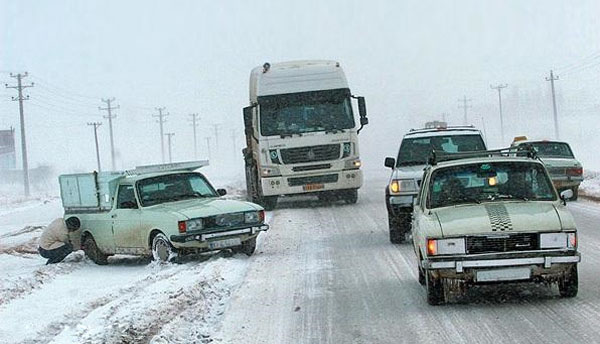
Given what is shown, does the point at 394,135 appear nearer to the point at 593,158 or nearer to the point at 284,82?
the point at 593,158

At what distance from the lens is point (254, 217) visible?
506 inches

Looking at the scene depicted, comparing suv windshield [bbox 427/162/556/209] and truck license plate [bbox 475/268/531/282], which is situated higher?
suv windshield [bbox 427/162/556/209]

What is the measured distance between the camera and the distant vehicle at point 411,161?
42.7 ft

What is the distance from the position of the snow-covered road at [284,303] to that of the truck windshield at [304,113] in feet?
24.9

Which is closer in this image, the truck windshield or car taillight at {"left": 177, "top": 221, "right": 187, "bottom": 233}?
car taillight at {"left": 177, "top": 221, "right": 187, "bottom": 233}

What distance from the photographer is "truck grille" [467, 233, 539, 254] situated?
7.66 metres

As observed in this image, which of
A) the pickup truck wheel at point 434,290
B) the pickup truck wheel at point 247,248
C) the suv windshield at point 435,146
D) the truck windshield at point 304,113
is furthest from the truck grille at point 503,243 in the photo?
the truck windshield at point 304,113

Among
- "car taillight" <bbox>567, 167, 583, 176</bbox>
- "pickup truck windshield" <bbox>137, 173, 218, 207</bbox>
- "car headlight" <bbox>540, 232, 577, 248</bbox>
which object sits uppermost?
"pickup truck windshield" <bbox>137, 173, 218, 207</bbox>

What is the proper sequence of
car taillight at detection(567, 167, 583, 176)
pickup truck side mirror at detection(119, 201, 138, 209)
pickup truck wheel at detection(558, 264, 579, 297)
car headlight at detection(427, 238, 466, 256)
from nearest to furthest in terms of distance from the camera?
car headlight at detection(427, 238, 466, 256) → pickup truck wheel at detection(558, 264, 579, 297) → pickup truck side mirror at detection(119, 201, 138, 209) → car taillight at detection(567, 167, 583, 176)

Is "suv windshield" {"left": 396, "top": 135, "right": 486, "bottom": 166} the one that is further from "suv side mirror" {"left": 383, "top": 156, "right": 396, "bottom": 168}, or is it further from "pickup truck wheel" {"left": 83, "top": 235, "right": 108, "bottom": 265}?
"pickup truck wheel" {"left": 83, "top": 235, "right": 108, "bottom": 265}

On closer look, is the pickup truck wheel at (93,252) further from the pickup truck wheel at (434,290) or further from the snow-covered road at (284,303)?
the pickup truck wheel at (434,290)

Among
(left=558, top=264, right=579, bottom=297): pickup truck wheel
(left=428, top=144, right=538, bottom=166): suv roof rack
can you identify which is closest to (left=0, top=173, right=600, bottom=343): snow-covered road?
(left=558, top=264, right=579, bottom=297): pickup truck wheel

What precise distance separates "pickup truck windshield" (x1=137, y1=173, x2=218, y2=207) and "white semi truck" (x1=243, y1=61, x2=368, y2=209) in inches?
276

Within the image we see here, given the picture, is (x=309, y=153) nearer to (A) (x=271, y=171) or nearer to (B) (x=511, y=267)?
(A) (x=271, y=171)
